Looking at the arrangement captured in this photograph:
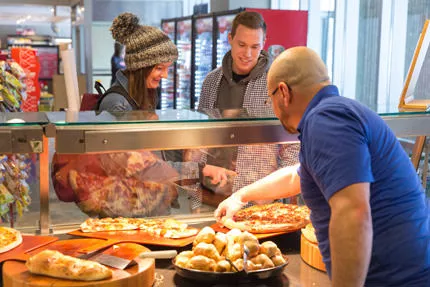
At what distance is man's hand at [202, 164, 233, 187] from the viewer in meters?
3.08

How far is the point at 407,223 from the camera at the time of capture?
1.92 metres

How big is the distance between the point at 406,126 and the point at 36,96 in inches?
243

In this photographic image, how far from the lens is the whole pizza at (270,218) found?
2701 millimetres

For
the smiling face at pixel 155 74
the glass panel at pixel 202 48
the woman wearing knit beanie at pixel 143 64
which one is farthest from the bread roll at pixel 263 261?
the glass panel at pixel 202 48

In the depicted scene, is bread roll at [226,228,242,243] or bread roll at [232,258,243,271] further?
bread roll at [226,228,242,243]

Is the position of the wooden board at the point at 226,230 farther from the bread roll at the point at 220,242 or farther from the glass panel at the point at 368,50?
the glass panel at the point at 368,50

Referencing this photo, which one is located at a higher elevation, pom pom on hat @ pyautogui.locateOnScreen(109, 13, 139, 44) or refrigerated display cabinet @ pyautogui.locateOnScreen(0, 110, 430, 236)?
pom pom on hat @ pyautogui.locateOnScreen(109, 13, 139, 44)

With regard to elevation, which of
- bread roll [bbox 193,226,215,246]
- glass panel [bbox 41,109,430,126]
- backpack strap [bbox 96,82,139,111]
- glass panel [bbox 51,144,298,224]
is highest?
backpack strap [bbox 96,82,139,111]

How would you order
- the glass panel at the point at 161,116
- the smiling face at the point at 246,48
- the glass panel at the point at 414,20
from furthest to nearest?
the glass panel at the point at 414,20 → the smiling face at the point at 246,48 → the glass panel at the point at 161,116

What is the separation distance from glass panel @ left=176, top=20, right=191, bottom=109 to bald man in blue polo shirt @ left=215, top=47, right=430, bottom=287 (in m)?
8.73

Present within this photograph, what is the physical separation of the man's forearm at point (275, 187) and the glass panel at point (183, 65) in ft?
26.3

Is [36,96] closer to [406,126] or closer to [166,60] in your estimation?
[166,60]

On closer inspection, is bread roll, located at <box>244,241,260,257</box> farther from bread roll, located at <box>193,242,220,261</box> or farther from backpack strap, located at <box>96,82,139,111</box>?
backpack strap, located at <box>96,82,139,111</box>

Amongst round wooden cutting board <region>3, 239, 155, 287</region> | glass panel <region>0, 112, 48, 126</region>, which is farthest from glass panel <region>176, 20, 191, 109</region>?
round wooden cutting board <region>3, 239, 155, 287</region>
